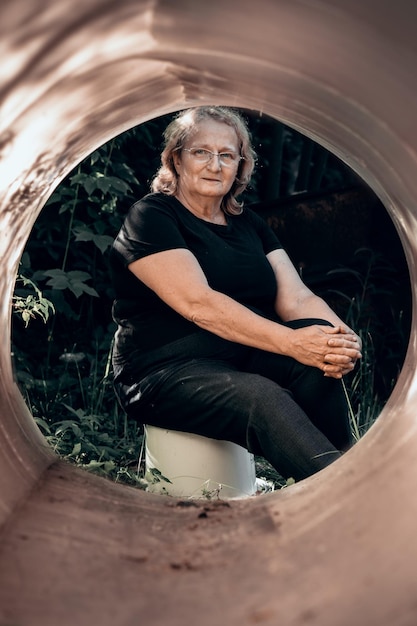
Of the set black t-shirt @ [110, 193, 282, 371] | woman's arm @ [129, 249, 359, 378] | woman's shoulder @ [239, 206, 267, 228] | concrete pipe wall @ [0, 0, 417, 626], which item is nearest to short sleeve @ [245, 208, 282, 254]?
woman's shoulder @ [239, 206, 267, 228]

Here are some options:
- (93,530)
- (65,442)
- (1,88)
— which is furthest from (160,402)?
(1,88)

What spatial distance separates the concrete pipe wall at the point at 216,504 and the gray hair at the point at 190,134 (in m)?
1.28

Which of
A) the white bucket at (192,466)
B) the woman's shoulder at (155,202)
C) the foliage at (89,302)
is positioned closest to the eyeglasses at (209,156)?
the woman's shoulder at (155,202)

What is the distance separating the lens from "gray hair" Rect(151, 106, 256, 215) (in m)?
3.43

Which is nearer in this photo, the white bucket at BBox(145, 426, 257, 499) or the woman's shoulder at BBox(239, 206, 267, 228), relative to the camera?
the white bucket at BBox(145, 426, 257, 499)

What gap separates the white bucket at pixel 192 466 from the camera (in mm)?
3232

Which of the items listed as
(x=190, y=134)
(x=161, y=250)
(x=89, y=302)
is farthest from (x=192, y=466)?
(x=89, y=302)

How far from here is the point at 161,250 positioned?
310 centimetres

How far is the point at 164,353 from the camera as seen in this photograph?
3.17m

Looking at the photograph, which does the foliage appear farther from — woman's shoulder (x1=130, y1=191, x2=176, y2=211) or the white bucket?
woman's shoulder (x1=130, y1=191, x2=176, y2=211)

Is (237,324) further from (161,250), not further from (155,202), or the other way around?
(155,202)

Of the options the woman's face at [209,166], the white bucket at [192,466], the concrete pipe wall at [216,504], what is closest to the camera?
the concrete pipe wall at [216,504]

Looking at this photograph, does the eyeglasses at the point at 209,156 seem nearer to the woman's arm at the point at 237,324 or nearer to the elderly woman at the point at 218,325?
the elderly woman at the point at 218,325

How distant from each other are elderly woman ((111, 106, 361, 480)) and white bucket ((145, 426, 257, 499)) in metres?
0.08
